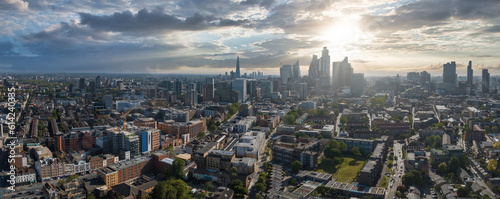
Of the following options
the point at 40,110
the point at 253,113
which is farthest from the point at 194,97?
the point at 40,110

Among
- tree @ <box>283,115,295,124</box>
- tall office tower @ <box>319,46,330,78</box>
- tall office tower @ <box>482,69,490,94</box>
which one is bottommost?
tree @ <box>283,115,295,124</box>

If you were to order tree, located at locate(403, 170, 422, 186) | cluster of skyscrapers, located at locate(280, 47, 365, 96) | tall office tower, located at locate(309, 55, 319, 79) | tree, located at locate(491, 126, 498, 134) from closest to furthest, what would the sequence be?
tree, located at locate(403, 170, 422, 186) → tree, located at locate(491, 126, 498, 134) → cluster of skyscrapers, located at locate(280, 47, 365, 96) → tall office tower, located at locate(309, 55, 319, 79)

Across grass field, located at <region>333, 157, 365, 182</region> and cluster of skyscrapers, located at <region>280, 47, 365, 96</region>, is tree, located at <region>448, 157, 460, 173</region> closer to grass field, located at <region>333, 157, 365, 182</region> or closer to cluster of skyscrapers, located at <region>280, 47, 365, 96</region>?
grass field, located at <region>333, 157, 365, 182</region>

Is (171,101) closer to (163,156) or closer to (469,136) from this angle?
(163,156)

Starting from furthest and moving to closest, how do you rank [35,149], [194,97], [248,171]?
[194,97]
[35,149]
[248,171]

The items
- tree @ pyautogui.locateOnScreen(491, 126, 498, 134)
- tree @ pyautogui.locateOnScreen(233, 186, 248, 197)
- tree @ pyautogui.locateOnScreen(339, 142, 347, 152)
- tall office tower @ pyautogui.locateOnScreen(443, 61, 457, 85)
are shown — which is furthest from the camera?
tall office tower @ pyautogui.locateOnScreen(443, 61, 457, 85)

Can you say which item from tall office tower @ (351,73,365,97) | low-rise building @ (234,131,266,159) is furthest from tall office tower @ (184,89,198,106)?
tall office tower @ (351,73,365,97)

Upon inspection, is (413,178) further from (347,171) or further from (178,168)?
(178,168)
